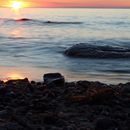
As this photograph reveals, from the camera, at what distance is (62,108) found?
797 cm

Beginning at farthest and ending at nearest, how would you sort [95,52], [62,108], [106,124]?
1. [95,52]
2. [62,108]
3. [106,124]

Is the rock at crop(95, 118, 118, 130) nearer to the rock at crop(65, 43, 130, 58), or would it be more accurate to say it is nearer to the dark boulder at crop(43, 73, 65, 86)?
the dark boulder at crop(43, 73, 65, 86)

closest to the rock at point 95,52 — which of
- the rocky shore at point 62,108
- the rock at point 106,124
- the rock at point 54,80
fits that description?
the rock at point 54,80

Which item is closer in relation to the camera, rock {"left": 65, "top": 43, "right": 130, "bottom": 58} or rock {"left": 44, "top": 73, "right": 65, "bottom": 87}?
rock {"left": 44, "top": 73, "right": 65, "bottom": 87}

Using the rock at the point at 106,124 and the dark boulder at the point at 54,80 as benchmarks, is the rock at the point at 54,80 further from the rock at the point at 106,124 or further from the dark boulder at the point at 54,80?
the rock at the point at 106,124

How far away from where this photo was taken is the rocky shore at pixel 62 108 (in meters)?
6.81

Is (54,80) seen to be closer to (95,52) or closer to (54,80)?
(54,80)

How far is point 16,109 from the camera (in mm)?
7621

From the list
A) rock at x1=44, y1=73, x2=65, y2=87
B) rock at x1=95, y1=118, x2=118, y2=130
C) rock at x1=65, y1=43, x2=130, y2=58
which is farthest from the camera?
rock at x1=65, y1=43, x2=130, y2=58

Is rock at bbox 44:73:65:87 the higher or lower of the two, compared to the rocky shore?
higher

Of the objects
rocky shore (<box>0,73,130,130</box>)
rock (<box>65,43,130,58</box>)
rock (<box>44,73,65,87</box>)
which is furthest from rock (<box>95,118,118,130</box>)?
rock (<box>65,43,130,58</box>)

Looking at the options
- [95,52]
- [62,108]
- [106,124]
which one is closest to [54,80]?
[62,108]

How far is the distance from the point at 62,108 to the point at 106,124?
134 cm

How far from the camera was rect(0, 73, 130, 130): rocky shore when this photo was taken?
6.81 meters
